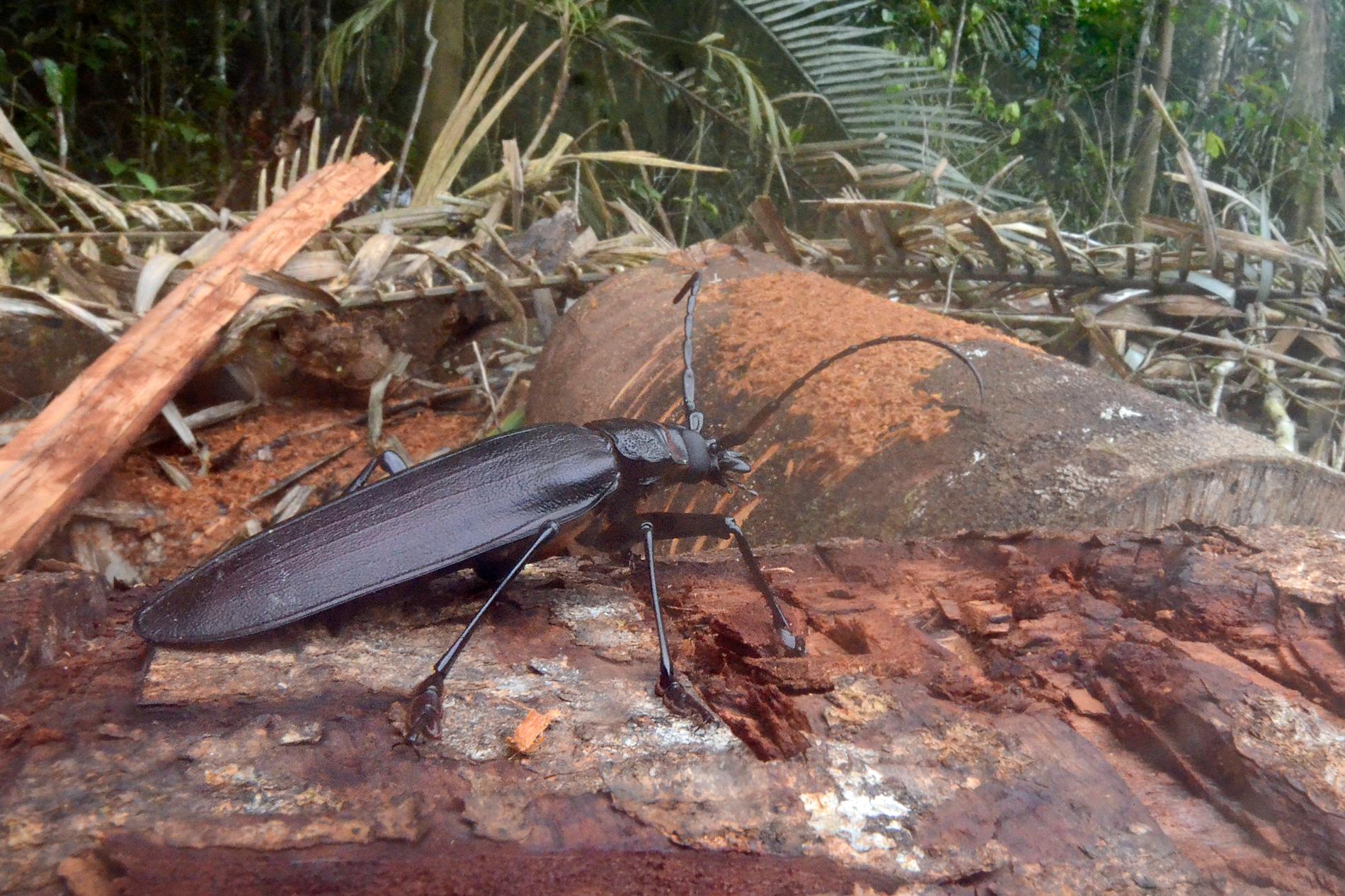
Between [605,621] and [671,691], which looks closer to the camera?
[671,691]

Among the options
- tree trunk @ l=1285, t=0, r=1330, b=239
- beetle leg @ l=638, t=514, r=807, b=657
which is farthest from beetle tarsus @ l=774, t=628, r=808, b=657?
tree trunk @ l=1285, t=0, r=1330, b=239

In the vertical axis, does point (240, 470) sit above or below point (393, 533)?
below

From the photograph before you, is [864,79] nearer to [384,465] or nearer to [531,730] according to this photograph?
[384,465]

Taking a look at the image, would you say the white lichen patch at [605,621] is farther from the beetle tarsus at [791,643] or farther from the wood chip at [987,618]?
the wood chip at [987,618]

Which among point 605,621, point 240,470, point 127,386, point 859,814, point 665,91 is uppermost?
point 665,91

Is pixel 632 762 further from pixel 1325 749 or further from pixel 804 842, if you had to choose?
pixel 1325 749

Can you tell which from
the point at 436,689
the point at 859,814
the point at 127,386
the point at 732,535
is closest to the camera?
the point at 859,814

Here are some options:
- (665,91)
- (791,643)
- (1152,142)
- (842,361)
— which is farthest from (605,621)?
(665,91)

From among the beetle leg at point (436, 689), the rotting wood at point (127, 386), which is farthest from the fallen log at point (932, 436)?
the rotting wood at point (127, 386)
